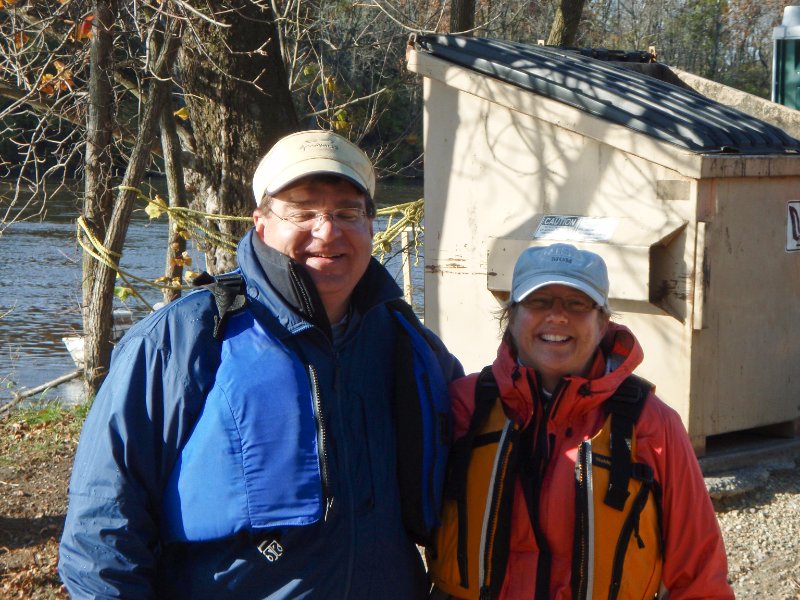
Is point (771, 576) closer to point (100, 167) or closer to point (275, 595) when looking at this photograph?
point (275, 595)

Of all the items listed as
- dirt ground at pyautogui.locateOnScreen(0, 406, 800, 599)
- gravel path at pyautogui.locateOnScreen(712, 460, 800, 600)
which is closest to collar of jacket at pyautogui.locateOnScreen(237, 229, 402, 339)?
dirt ground at pyautogui.locateOnScreen(0, 406, 800, 599)

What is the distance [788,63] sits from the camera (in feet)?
33.2

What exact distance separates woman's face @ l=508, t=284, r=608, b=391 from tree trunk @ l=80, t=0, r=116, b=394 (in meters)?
4.06

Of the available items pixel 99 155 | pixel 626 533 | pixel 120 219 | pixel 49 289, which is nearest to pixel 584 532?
pixel 626 533

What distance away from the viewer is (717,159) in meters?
4.47

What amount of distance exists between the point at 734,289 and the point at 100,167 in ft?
11.9

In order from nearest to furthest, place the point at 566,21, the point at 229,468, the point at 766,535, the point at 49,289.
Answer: the point at 229,468
the point at 766,535
the point at 566,21
the point at 49,289

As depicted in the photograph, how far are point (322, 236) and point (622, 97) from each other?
9.74 ft

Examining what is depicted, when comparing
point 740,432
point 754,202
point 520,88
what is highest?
point 520,88

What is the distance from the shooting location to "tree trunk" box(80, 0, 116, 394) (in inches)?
235

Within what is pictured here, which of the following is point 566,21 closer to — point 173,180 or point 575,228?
point 173,180

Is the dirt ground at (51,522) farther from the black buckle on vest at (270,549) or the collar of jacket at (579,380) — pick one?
the black buckle on vest at (270,549)

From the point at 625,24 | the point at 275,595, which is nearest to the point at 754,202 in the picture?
the point at 275,595

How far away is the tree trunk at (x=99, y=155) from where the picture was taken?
5965 mm
